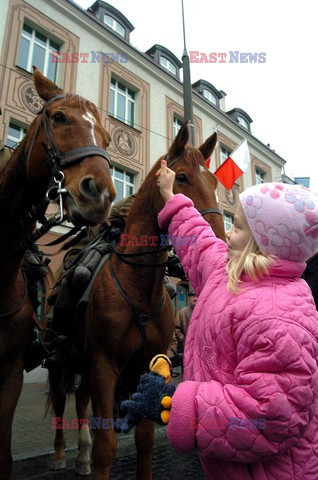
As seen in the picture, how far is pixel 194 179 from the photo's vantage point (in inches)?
107

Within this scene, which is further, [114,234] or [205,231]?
[114,234]

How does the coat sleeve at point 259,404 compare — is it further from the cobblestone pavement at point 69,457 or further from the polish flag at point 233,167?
the polish flag at point 233,167

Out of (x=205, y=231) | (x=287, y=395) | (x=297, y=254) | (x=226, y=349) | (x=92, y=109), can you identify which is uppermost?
(x=92, y=109)

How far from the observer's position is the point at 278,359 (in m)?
0.99

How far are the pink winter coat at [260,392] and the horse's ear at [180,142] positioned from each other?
1832 mm

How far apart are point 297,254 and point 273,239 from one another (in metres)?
0.10

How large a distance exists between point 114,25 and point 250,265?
51.5 ft

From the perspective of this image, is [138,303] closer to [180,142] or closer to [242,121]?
[180,142]

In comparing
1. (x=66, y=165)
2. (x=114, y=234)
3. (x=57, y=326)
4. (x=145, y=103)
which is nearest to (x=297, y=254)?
(x=66, y=165)

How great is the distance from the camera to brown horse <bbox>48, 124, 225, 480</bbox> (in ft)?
8.11

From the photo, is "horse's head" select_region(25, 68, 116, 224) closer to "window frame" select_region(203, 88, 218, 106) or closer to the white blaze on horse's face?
the white blaze on horse's face

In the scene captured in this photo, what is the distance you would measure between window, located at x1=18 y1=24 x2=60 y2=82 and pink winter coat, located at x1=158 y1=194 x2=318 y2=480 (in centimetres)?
1136

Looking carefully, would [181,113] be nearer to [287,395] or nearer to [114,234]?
[114,234]

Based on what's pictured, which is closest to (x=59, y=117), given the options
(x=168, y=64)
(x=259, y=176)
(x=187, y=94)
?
(x=187, y=94)
